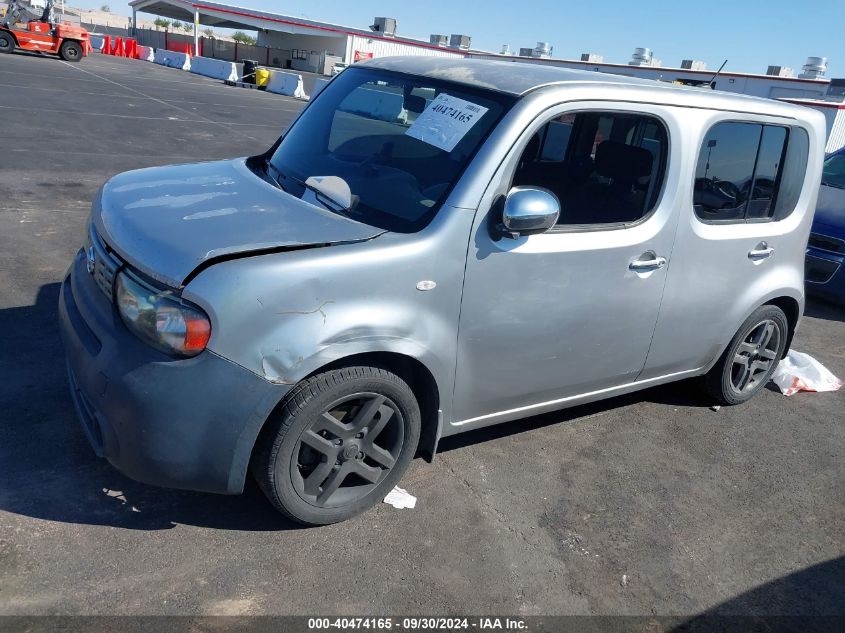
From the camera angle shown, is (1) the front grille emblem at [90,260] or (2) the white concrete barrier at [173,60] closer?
(1) the front grille emblem at [90,260]

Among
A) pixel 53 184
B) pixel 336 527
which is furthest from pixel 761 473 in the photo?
pixel 53 184

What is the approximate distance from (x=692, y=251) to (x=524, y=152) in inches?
50.4

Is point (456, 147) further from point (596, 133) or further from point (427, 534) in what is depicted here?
point (427, 534)

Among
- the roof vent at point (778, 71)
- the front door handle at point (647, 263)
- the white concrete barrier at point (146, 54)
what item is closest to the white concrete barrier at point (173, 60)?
the white concrete barrier at point (146, 54)

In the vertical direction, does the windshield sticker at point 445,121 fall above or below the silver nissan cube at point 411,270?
above

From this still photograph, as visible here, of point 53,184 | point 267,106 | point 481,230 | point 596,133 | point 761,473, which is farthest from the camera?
point 267,106

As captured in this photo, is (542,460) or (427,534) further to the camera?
(542,460)

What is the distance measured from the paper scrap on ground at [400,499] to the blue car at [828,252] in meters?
5.79

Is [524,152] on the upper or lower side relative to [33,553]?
upper

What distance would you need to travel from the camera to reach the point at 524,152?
10.8 ft

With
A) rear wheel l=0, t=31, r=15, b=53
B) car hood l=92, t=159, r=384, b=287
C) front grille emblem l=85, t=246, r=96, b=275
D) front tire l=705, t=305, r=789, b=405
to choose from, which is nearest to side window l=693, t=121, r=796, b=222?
front tire l=705, t=305, r=789, b=405

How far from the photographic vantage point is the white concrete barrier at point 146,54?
40.8 metres

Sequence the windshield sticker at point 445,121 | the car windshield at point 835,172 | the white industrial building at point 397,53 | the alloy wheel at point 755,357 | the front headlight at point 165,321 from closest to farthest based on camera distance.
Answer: the front headlight at point 165,321 → the windshield sticker at point 445,121 → the alloy wheel at point 755,357 → the car windshield at point 835,172 → the white industrial building at point 397,53

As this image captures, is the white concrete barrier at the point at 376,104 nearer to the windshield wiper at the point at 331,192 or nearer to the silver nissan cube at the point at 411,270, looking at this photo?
the silver nissan cube at the point at 411,270
